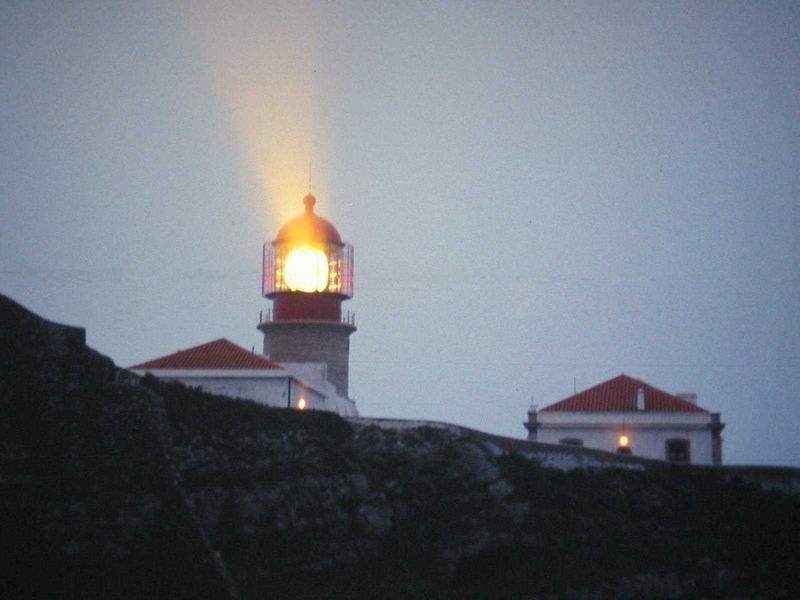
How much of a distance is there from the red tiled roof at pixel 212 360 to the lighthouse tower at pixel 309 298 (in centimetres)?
344

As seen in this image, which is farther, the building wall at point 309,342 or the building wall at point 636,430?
the building wall at point 309,342

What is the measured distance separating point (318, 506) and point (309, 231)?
15.2 m

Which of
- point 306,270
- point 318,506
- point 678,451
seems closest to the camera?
point 318,506

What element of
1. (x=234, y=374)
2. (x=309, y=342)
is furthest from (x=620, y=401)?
(x=234, y=374)


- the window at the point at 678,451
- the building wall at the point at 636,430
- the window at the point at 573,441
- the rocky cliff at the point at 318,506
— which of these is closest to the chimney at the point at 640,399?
the building wall at the point at 636,430

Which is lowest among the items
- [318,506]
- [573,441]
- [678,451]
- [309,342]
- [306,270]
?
[318,506]

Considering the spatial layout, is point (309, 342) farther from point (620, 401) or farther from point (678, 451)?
point (678, 451)

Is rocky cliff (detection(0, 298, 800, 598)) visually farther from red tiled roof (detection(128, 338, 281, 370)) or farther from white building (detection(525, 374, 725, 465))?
red tiled roof (detection(128, 338, 281, 370))

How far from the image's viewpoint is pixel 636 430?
40719 mm

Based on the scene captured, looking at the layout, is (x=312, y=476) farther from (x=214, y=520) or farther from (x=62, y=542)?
(x=62, y=542)

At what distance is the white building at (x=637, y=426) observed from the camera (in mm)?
40281

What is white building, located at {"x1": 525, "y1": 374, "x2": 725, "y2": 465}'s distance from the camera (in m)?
40.3

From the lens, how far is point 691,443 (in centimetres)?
4028

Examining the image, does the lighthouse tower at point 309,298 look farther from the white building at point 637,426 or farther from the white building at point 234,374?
the white building at point 637,426
